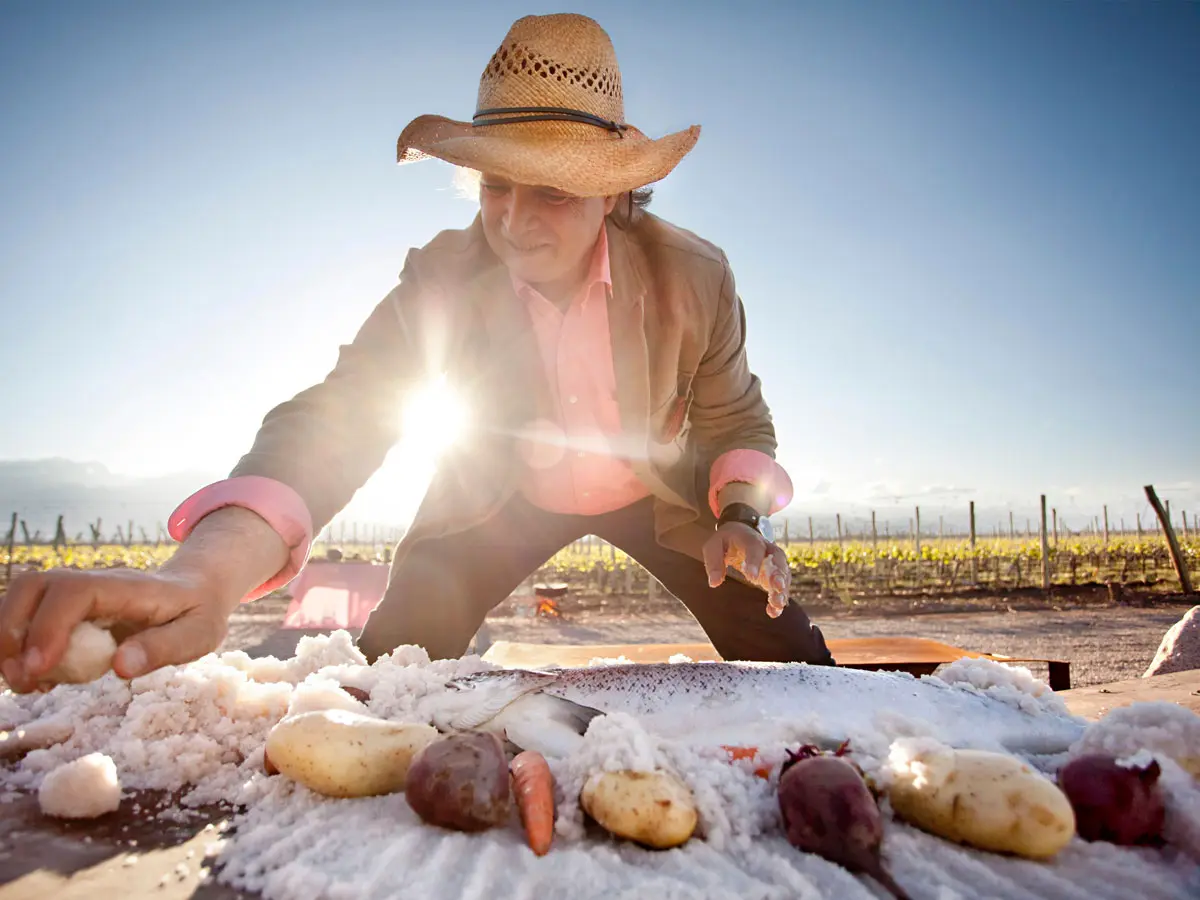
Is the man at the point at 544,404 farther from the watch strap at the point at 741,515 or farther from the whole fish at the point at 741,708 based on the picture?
the whole fish at the point at 741,708

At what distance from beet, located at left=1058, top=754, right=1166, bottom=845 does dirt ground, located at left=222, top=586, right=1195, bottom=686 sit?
666 centimetres

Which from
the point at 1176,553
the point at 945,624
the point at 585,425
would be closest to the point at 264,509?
the point at 585,425

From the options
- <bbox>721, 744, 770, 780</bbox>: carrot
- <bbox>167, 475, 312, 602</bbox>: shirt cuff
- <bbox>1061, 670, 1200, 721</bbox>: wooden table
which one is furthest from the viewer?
<bbox>1061, 670, 1200, 721</bbox>: wooden table

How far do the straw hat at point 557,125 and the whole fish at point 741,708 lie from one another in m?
1.11

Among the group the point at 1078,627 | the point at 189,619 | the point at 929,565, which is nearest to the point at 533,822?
the point at 189,619

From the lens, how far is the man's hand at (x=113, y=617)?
0.87 meters

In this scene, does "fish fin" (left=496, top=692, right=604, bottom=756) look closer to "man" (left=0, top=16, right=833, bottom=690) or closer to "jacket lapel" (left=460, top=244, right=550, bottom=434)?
"man" (left=0, top=16, right=833, bottom=690)

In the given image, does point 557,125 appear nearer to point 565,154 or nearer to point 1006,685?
point 565,154

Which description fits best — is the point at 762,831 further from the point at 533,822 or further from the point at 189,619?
the point at 189,619

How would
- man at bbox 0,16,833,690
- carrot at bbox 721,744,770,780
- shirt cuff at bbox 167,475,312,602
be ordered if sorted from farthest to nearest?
man at bbox 0,16,833,690, shirt cuff at bbox 167,475,312,602, carrot at bbox 721,744,770,780

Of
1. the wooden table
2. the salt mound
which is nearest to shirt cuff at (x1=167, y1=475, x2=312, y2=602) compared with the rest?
the wooden table

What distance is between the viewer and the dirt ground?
865 centimetres

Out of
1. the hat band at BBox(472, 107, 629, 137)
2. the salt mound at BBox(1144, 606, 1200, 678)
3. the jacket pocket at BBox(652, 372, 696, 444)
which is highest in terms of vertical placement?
the hat band at BBox(472, 107, 629, 137)

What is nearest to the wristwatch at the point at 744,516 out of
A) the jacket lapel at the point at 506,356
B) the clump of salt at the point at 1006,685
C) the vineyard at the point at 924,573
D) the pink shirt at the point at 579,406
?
the pink shirt at the point at 579,406
